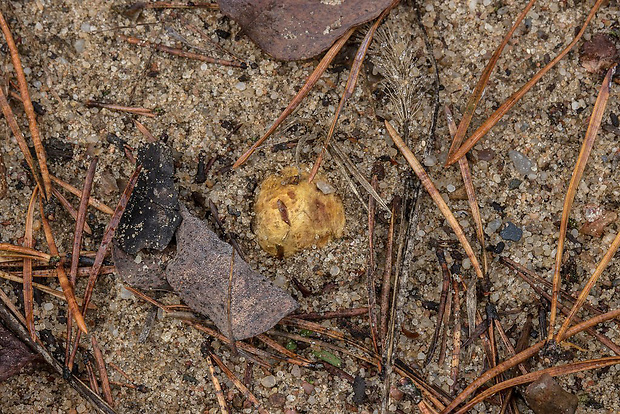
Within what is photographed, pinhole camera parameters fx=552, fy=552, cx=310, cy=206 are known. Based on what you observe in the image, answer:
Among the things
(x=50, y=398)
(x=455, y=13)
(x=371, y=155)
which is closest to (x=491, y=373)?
(x=371, y=155)

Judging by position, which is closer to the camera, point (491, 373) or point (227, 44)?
point (491, 373)

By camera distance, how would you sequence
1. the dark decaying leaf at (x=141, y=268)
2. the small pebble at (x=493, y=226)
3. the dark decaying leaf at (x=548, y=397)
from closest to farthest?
1. the dark decaying leaf at (x=548, y=397)
2. the dark decaying leaf at (x=141, y=268)
3. the small pebble at (x=493, y=226)

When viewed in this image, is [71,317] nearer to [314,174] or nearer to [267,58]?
[314,174]

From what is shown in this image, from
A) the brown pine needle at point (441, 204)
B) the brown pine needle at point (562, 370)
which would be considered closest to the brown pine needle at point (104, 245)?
the brown pine needle at point (441, 204)

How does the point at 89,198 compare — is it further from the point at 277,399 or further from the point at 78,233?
the point at 277,399

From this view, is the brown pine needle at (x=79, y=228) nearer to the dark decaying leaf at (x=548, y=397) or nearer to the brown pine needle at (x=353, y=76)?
the brown pine needle at (x=353, y=76)

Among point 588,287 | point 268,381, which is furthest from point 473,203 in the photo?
point 268,381
